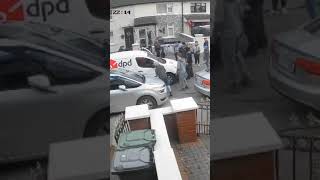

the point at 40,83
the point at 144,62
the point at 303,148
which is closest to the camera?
the point at 144,62

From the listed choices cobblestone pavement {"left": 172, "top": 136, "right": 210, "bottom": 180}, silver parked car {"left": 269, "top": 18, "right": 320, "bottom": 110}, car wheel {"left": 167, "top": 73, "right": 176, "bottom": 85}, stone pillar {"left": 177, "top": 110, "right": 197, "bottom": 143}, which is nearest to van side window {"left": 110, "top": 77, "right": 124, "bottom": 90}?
car wheel {"left": 167, "top": 73, "right": 176, "bottom": 85}

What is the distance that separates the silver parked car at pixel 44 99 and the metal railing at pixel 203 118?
44 centimetres

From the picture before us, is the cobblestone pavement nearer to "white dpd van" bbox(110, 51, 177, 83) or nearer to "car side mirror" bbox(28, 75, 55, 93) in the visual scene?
"white dpd van" bbox(110, 51, 177, 83)

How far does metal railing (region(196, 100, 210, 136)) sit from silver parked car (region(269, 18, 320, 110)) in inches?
15.0

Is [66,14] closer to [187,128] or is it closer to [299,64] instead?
[187,128]

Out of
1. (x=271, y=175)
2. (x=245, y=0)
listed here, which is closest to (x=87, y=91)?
(x=245, y=0)

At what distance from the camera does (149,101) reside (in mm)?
1881

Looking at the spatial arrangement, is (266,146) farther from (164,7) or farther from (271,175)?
(164,7)

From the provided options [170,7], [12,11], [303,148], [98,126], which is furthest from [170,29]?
[303,148]

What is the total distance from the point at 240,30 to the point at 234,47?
0.28ft

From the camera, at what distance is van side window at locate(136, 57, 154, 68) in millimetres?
1727

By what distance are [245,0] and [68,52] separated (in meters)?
0.84

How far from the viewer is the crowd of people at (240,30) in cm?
196

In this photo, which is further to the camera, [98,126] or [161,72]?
[98,126]
